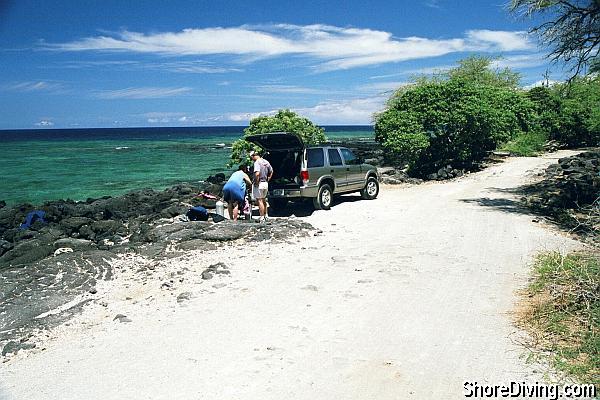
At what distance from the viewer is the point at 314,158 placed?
1481 cm

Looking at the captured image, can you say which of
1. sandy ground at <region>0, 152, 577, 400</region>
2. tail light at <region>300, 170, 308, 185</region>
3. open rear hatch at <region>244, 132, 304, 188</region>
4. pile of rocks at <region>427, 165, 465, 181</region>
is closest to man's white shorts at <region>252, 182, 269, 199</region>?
open rear hatch at <region>244, 132, 304, 188</region>

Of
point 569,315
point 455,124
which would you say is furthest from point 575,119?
point 569,315

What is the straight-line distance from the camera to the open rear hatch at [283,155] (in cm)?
1374

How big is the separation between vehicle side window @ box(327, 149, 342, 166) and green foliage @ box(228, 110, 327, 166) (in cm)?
434

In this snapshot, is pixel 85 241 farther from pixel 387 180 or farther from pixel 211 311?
pixel 387 180

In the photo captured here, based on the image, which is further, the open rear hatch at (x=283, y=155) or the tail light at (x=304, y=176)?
the tail light at (x=304, y=176)

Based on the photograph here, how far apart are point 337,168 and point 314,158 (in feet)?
3.39

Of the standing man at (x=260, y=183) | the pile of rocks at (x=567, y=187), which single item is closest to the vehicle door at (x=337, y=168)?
A: the standing man at (x=260, y=183)

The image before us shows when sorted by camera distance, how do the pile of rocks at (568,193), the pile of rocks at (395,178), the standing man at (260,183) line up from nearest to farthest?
the pile of rocks at (568,193) → the standing man at (260,183) → the pile of rocks at (395,178)

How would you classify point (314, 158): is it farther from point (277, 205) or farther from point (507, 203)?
point (507, 203)

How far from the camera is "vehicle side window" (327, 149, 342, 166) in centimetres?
1539

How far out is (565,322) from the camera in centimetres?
607

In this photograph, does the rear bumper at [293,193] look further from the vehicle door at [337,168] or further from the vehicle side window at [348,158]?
the vehicle side window at [348,158]

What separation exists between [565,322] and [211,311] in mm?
4497
